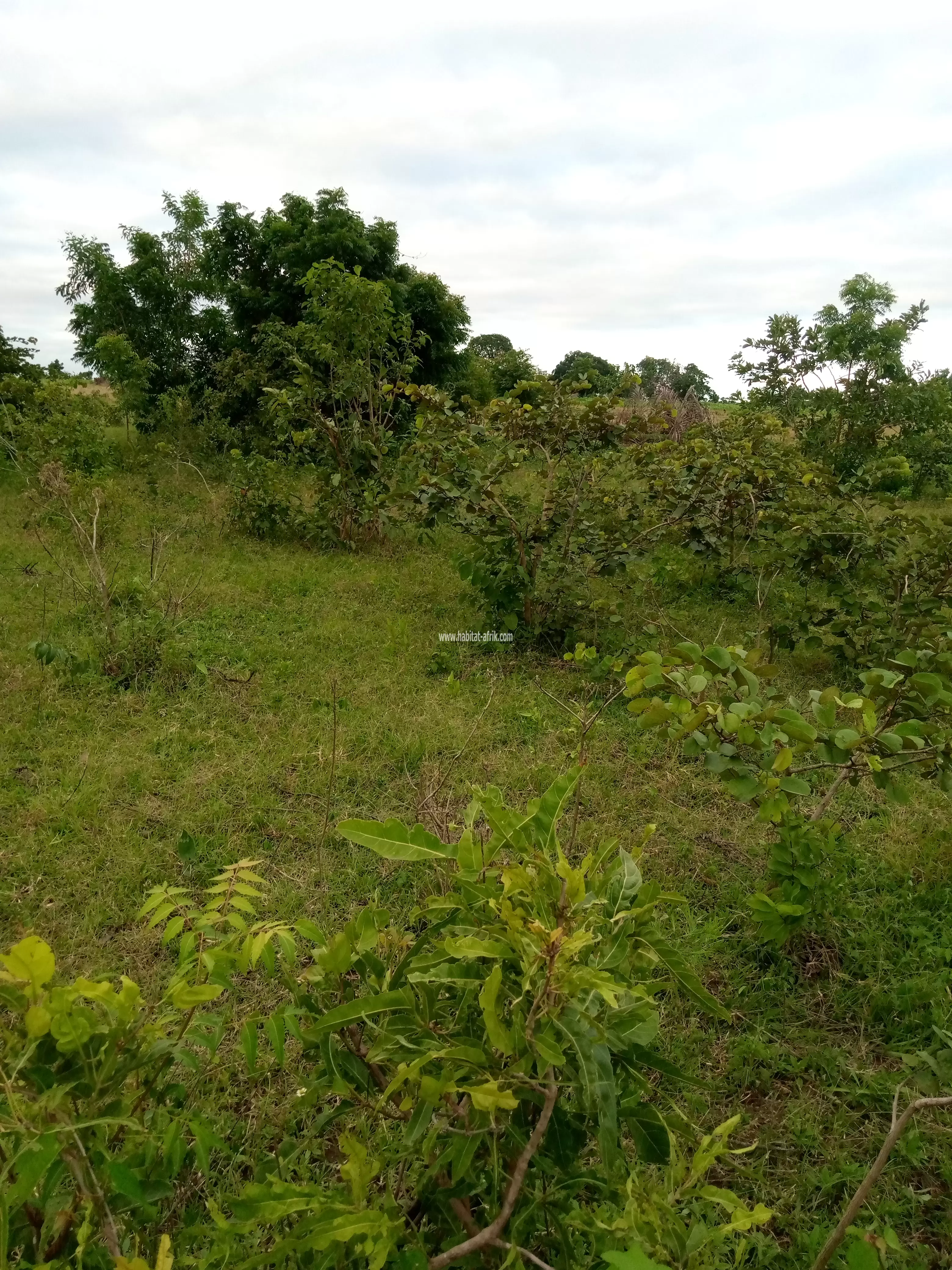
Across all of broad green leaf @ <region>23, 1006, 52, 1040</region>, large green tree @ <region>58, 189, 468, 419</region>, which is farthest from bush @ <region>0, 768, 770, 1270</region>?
large green tree @ <region>58, 189, 468, 419</region>

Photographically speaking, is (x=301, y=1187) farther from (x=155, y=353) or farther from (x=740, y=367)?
(x=155, y=353)

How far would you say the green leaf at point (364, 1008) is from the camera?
802mm

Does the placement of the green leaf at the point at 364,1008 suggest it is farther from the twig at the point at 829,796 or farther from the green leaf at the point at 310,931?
the twig at the point at 829,796

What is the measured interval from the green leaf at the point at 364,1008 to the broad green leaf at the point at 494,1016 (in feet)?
0.45

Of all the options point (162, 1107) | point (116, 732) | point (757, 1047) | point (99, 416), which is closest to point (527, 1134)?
point (162, 1107)

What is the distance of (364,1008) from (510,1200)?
0.24m

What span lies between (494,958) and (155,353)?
1112 cm

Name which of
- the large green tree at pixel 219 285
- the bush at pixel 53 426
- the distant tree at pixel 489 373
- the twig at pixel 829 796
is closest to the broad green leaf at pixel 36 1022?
the twig at pixel 829 796

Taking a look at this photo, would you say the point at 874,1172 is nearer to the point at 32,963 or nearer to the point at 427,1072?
the point at 427,1072

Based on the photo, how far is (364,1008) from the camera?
0.80m

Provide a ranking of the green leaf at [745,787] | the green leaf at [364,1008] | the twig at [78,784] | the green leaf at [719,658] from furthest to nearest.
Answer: the twig at [78,784]
the green leaf at [745,787]
the green leaf at [719,658]
the green leaf at [364,1008]

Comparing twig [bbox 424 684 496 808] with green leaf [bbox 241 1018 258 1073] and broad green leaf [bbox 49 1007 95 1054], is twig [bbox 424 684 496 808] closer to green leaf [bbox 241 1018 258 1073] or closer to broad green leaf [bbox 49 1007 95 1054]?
green leaf [bbox 241 1018 258 1073]

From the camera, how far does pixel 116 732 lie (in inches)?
132

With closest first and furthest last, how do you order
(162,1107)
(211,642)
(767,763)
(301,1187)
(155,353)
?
(301,1187)
(162,1107)
(767,763)
(211,642)
(155,353)
